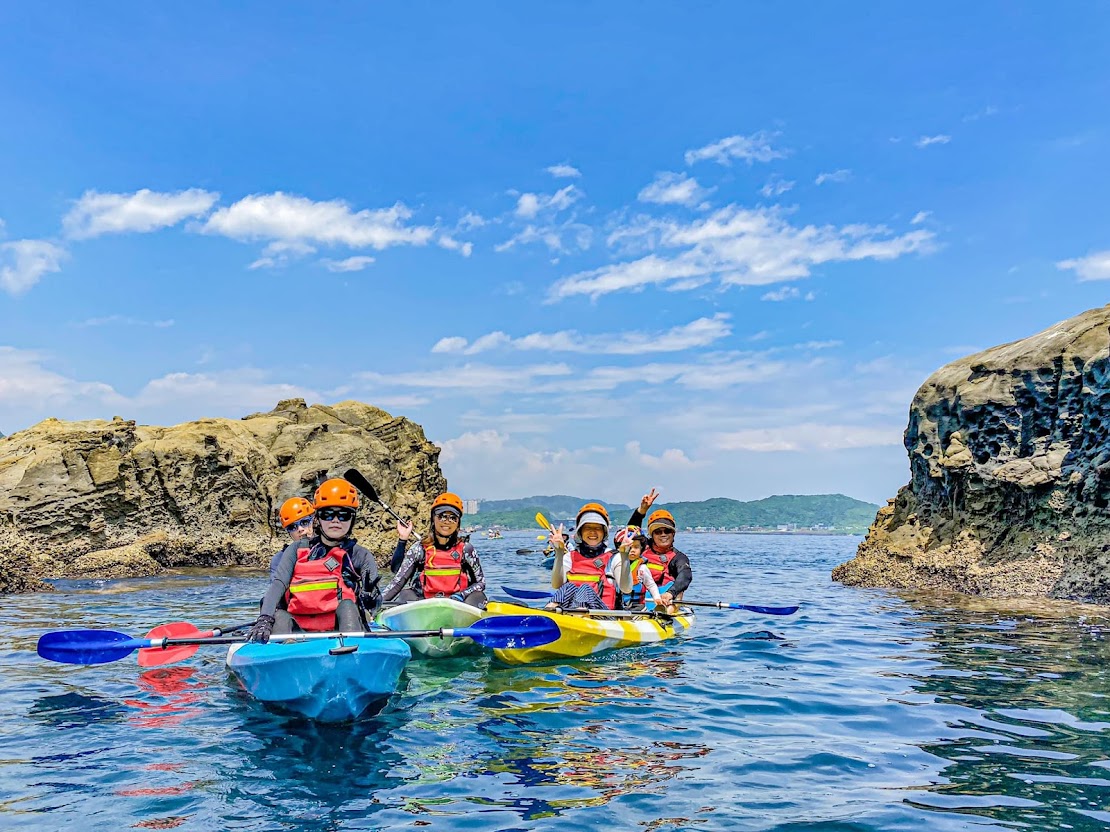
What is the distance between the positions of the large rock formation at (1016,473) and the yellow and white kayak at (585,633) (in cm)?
923

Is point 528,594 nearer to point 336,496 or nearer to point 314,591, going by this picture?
point 314,591

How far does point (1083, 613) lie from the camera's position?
13641mm

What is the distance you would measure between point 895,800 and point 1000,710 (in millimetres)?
2992

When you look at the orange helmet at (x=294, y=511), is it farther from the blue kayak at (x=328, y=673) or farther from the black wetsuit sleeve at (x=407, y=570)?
the blue kayak at (x=328, y=673)

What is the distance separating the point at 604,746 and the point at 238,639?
12.4 ft

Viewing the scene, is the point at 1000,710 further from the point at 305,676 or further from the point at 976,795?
the point at 305,676

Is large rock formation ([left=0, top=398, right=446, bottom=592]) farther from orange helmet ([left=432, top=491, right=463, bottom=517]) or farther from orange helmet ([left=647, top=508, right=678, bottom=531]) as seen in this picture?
orange helmet ([left=647, top=508, right=678, bottom=531])

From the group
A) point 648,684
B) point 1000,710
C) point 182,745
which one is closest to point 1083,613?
point 1000,710

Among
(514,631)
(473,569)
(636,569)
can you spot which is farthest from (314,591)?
(636,569)

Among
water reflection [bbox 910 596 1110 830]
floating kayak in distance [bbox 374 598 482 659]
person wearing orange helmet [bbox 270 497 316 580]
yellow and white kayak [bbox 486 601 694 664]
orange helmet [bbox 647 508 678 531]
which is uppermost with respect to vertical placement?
person wearing orange helmet [bbox 270 497 316 580]

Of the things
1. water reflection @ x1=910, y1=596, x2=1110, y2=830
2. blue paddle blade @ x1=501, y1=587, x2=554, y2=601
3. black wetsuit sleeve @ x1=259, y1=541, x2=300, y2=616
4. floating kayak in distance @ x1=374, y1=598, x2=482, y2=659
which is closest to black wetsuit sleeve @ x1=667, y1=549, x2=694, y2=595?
blue paddle blade @ x1=501, y1=587, x2=554, y2=601

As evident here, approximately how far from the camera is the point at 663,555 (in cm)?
1374

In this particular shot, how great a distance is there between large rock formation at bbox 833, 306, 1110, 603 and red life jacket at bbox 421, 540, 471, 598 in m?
11.9

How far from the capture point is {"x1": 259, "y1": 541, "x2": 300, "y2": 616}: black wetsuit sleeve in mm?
7484
